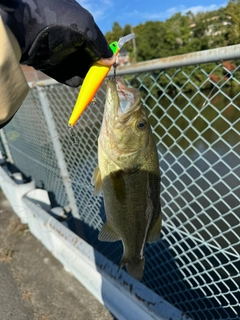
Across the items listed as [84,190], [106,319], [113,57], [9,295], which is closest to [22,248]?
[9,295]

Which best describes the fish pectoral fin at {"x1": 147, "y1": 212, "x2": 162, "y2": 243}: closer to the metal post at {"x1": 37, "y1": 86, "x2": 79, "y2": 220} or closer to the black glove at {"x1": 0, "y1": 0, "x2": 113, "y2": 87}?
the black glove at {"x1": 0, "y1": 0, "x2": 113, "y2": 87}

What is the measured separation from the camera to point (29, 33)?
1.22 m

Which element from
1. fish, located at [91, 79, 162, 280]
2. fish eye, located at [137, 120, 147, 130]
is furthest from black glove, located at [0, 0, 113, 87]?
fish eye, located at [137, 120, 147, 130]

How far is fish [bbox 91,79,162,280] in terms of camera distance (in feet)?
4.99

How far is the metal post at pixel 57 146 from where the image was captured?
3.29m

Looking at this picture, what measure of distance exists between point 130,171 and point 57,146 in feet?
6.46

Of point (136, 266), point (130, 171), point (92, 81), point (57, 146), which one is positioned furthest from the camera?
point (57, 146)

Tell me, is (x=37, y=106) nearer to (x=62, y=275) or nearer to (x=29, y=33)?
(x=62, y=275)

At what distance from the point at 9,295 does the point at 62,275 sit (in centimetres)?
56

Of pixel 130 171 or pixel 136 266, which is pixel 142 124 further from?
pixel 136 266

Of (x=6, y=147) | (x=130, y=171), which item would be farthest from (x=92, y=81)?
(x=6, y=147)

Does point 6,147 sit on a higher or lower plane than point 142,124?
lower

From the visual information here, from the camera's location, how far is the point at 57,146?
3430mm

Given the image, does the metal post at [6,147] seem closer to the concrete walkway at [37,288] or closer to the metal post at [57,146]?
the concrete walkway at [37,288]
